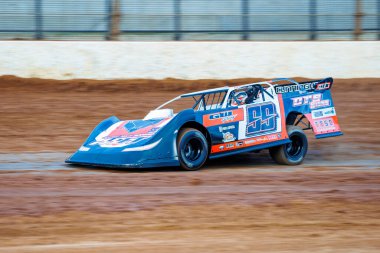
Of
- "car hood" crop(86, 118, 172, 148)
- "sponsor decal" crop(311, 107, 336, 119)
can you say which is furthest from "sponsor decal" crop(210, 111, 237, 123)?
"sponsor decal" crop(311, 107, 336, 119)

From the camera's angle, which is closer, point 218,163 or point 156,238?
point 156,238

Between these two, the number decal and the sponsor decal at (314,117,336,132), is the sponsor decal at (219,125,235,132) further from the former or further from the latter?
the sponsor decal at (314,117,336,132)

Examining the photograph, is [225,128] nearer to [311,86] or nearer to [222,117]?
[222,117]

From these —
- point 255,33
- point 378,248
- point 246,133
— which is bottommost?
point 378,248

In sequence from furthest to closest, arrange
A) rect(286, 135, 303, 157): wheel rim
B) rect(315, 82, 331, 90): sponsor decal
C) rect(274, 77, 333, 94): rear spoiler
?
rect(315, 82, 331, 90): sponsor decal < rect(274, 77, 333, 94): rear spoiler < rect(286, 135, 303, 157): wheel rim

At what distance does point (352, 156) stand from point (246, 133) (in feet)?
9.12

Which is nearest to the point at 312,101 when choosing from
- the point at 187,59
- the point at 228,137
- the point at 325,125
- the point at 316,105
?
the point at 316,105

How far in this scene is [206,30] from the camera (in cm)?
2131

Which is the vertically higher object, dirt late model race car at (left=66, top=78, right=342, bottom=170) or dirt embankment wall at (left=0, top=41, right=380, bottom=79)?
dirt embankment wall at (left=0, top=41, right=380, bottom=79)

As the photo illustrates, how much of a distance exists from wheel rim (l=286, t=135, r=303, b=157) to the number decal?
22.2 inches

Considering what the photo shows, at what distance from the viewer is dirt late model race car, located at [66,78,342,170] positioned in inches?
420

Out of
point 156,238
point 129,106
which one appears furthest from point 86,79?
point 156,238

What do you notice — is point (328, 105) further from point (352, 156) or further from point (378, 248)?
point (378, 248)

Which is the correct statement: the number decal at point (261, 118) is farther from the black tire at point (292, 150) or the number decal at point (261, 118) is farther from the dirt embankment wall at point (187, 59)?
the dirt embankment wall at point (187, 59)
